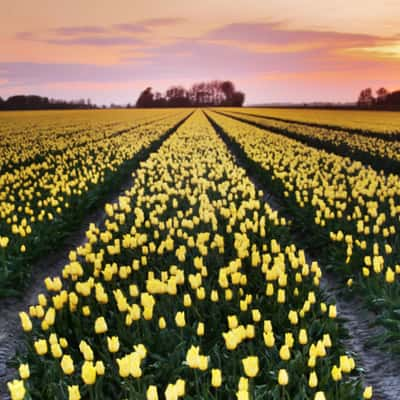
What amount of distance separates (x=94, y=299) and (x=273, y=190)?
300 inches

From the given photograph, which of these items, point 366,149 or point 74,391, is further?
point 366,149

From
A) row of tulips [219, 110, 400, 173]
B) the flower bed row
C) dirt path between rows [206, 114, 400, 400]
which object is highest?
row of tulips [219, 110, 400, 173]

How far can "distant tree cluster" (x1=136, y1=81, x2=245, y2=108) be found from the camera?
149625 mm

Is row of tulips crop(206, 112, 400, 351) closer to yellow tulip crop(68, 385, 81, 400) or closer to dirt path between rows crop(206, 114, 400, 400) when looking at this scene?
dirt path between rows crop(206, 114, 400, 400)

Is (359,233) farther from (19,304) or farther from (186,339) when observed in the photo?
(19,304)

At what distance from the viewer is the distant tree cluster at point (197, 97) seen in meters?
150

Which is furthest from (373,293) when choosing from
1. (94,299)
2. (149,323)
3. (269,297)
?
(94,299)

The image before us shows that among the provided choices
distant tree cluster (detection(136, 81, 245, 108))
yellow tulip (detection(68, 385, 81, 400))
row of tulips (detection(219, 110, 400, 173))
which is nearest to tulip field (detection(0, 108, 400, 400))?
yellow tulip (detection(68, 385, 81, 400))

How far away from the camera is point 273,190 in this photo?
1168 centimetres

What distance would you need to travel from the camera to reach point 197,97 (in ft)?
571

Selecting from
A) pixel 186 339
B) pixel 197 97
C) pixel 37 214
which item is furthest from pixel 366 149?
pixel 197 97

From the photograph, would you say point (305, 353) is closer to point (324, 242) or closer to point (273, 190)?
point (324, 242)

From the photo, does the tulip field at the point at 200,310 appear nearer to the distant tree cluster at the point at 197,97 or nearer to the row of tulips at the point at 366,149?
the row of tulips at the point at 366,149

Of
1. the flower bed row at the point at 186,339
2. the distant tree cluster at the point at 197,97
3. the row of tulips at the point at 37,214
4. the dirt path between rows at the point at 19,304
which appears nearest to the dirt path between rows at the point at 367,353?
the flower bed row at the point at 186,339
